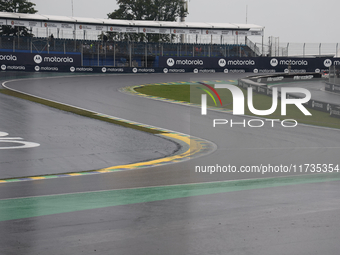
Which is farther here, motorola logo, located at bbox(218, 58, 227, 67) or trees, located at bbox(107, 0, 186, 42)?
trees, located at bbox(107, 0, 186, 42)

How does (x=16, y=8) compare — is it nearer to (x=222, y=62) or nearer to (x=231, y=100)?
(x=222, y=62)

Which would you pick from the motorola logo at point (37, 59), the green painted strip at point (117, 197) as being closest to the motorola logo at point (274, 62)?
the motorola logo at point (37, 59)

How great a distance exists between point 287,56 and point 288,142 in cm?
3585

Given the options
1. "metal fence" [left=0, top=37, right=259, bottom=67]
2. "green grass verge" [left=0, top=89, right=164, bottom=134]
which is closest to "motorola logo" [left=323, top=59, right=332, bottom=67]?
"metal fence" [left=0, top=37, right=259, bottom=67]

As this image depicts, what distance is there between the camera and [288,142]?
1234 centimetres

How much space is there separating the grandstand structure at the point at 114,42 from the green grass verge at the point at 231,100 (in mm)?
13594

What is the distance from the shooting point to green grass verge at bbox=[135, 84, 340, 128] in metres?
16.9

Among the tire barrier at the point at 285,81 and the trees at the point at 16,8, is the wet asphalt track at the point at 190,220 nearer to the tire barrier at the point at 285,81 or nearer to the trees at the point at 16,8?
the tire barrier at the point at 285,81

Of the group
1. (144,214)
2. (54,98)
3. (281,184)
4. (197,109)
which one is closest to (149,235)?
(144,214)

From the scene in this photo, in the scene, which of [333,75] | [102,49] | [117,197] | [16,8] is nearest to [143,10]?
[16,8]

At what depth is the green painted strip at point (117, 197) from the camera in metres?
5.88

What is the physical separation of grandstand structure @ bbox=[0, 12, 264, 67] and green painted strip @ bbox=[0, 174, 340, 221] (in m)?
34.6

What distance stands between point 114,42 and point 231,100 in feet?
80.6

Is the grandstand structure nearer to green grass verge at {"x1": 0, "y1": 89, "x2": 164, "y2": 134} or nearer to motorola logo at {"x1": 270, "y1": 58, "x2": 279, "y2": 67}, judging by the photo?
motorola logo at {"x1": 270, "y1": 58, "x2": 279, "y2": 67}
